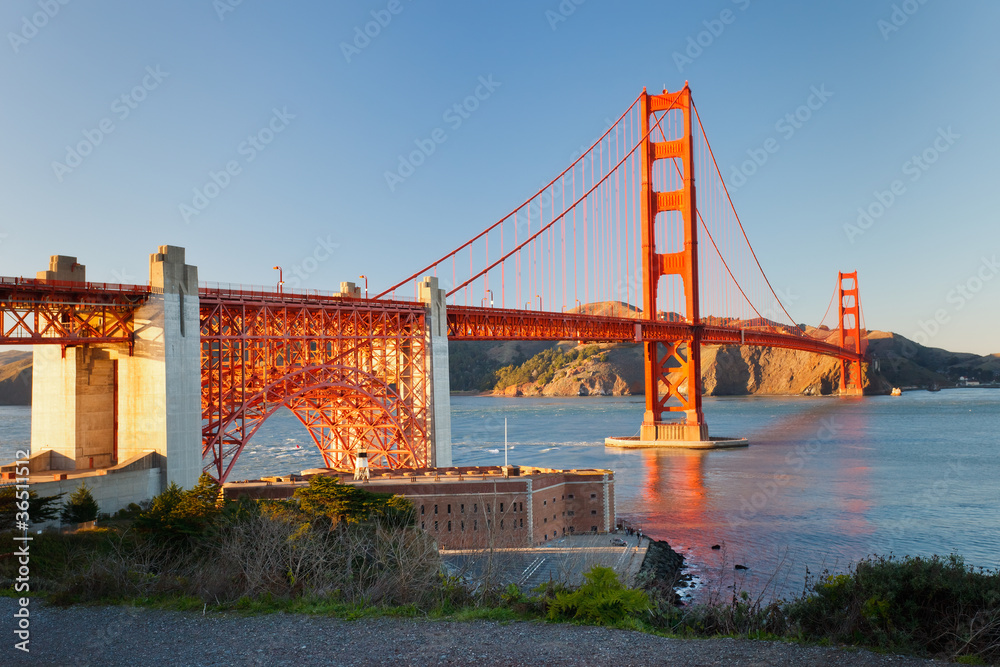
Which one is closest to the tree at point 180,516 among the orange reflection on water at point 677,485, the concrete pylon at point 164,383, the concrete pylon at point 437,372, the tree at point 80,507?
the tree at point 80,507

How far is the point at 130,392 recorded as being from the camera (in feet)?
85.8

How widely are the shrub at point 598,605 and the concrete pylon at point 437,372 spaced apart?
26783mm

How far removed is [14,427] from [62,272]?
240ft

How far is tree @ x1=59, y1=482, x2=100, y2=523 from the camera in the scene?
2197 centimetres

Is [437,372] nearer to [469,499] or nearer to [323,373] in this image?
[323,373]

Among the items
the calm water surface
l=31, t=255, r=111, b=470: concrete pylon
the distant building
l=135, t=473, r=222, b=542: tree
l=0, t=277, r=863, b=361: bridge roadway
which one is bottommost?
the calm water surface

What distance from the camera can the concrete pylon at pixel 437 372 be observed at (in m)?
38.3

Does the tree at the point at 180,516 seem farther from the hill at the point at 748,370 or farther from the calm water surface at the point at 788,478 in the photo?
the hill at the point at 748,370

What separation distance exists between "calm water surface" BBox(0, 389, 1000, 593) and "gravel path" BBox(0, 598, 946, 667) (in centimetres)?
1216

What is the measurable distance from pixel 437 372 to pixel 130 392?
15635mm

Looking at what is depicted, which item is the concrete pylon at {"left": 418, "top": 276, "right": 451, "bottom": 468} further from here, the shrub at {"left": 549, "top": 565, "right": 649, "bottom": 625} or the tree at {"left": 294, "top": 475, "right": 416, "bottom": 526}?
the shrub at {"left": 549, "top": 565, "right": 649, "bottom": 625}

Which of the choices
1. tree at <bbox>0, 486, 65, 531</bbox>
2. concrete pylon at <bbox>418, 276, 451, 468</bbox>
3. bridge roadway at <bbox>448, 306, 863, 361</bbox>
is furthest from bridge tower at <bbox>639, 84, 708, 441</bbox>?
tree at <bbox>0, 486, 65, 531</bbox>

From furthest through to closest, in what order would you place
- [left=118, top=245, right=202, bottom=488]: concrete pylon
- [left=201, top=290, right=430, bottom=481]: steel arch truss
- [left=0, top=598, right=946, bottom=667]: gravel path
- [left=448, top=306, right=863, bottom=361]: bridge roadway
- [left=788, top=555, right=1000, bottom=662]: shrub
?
[left=448, top=306, right=863, bottom=361]: bridge roadway < [left=201, top=290, right=430, bottom=481]: steel arch truss < [left=118, top=245, right=202, bottom=488]: concrete pylon < [left=788, top=555, right=1000, bottom=662]: shrub < [left=0, top=598, right=946, bottom=667]: gravel path

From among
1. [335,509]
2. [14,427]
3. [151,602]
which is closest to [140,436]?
[335,509]
